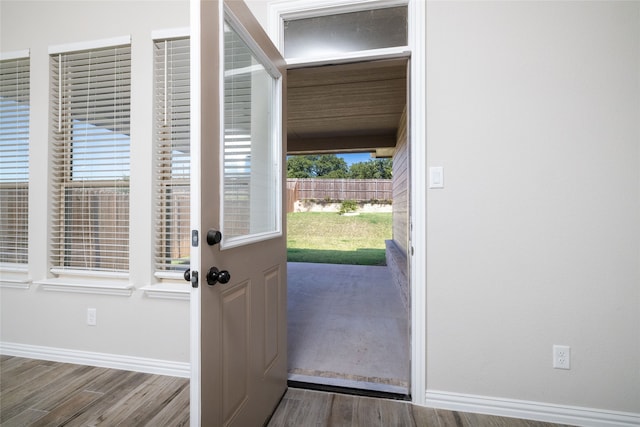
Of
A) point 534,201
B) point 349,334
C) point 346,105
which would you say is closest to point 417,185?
point 534,201

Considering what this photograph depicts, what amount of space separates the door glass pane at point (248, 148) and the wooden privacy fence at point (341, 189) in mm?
8346

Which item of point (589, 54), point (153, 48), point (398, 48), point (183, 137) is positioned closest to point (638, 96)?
point (589, 54)

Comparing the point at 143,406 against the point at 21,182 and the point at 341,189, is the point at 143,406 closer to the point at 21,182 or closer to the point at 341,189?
the point at 21,182

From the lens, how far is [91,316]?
81.6 inches

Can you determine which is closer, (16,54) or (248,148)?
(248,148)

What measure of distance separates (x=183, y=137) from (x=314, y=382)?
1.85 meters

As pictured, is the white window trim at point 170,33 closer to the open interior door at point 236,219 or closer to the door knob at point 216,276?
the open interior door at point 236,219

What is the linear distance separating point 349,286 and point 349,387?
103 inches

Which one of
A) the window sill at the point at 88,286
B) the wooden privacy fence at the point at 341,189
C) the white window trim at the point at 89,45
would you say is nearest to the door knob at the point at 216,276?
the window sill at the point at 88,286

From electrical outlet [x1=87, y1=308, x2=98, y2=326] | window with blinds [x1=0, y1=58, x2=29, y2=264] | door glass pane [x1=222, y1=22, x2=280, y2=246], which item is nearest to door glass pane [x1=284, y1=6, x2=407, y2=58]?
door glass pane [x1=222, y1=22, x2=280, y2=246]

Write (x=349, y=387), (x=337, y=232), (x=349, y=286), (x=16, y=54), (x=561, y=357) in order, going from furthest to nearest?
(x=337, y=232), (x=349, y=286), (x=16, y=54), (x=349, y=387), (x=561, y=357)

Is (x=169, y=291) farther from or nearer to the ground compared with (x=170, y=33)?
nearer to the ground

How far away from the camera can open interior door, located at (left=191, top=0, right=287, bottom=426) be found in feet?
3.30

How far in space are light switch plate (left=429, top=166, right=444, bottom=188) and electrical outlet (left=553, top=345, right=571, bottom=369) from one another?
1069 millimetres
